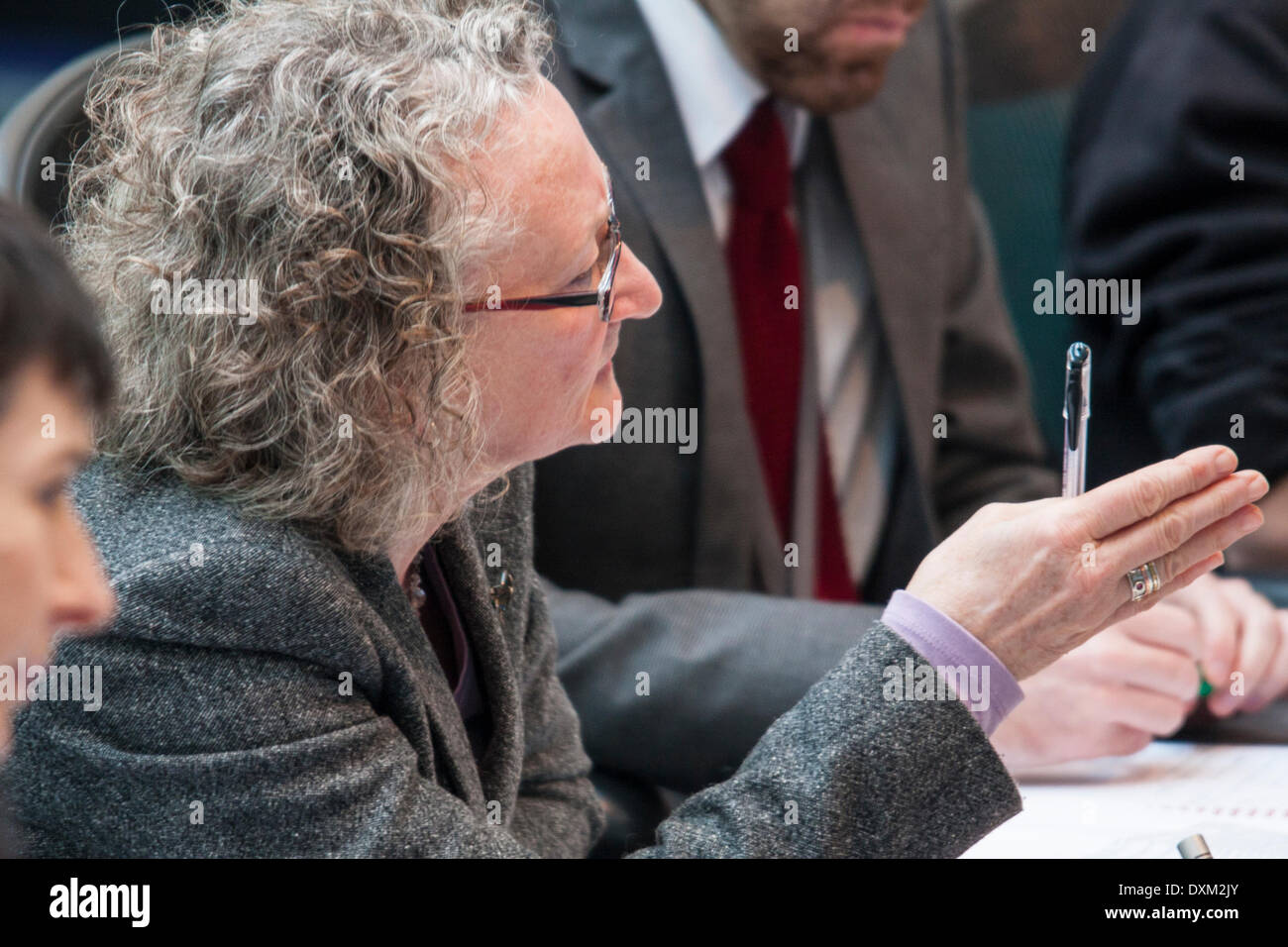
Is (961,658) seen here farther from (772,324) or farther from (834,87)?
(834,87)

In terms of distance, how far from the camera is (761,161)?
121 centimetres

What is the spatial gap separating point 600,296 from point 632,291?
0.06 meters

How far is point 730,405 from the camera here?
3.72ft

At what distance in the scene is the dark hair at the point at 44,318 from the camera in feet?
1.25

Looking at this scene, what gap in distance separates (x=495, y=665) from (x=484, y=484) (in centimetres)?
11

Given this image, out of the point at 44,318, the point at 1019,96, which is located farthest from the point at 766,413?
the point at 1019,96

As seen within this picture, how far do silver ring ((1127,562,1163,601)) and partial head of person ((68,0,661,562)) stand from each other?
0.32 metres

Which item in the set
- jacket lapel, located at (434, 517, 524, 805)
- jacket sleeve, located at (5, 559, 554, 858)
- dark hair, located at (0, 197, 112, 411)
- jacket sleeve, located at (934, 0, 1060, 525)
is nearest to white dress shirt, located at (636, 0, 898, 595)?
jacket sleeve, located at (934, 0, 1060, 525)

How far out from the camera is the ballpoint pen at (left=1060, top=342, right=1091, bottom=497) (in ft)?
2.40

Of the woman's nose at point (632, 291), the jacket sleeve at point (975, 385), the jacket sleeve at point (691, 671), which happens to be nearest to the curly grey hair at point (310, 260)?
the woman's nose at point (632, 291)

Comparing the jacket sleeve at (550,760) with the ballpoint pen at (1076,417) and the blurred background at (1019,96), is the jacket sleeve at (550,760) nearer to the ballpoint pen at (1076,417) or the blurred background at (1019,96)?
the ballpoint pen at (1076,417)

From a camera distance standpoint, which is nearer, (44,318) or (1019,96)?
(44,318)

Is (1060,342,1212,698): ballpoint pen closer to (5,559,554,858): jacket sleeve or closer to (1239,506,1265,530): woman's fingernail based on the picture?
(1239,506,1265,530): woman's fingernail
